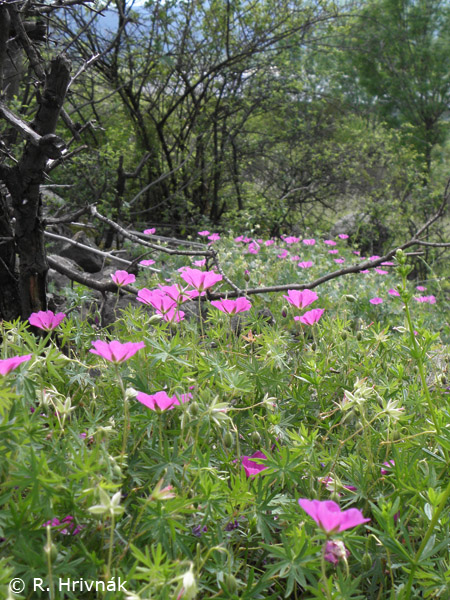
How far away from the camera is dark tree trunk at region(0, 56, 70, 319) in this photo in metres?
1.50

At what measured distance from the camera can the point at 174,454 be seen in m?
0.87

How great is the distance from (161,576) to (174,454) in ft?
0.77

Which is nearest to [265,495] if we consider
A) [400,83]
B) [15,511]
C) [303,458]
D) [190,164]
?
[303,458]

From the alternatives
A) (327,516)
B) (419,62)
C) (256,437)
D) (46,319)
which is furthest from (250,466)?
(419,62)

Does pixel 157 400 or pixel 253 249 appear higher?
pixel 157 400

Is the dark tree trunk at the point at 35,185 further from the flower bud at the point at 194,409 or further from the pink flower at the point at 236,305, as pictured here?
the flower bud at the point at 194,409

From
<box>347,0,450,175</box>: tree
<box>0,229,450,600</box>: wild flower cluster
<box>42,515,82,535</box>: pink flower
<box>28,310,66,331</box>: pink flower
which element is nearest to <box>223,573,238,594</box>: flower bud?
<box>0,229,450,600</box>: wild flower cluster

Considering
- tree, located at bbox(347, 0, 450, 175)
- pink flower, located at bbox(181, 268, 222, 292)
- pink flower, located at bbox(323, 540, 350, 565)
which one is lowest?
pink flower, located at bbox(323, 540, 350, 565)

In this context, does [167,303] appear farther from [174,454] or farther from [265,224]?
[265,224]

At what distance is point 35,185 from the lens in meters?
1.63

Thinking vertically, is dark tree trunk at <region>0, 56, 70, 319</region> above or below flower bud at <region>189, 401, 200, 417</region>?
above

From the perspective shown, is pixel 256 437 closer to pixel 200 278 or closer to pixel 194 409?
pixel 194 409

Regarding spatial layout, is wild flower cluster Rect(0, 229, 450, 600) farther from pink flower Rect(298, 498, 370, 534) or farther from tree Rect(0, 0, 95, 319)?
tree Rect(0, 0, 95, 319)

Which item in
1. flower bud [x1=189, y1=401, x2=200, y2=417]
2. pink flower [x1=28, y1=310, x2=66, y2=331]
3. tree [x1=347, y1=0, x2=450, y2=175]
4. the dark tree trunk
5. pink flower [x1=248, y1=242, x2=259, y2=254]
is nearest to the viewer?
flower bud [x1=189, y1=401, x2=200, y2=417]
